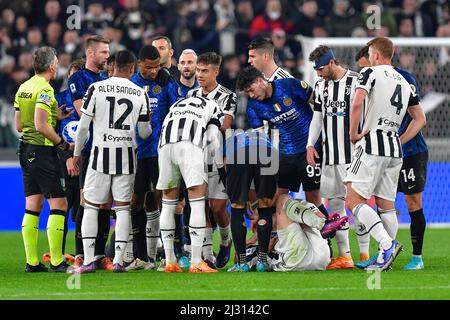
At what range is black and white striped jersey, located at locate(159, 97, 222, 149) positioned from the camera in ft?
33.7

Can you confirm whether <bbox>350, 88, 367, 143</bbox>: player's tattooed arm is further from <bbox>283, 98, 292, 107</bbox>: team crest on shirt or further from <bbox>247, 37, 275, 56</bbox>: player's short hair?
<bbox>247, 37, 275, 56</bbox>: player's short hair

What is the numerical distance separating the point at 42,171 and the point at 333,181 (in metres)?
2.99

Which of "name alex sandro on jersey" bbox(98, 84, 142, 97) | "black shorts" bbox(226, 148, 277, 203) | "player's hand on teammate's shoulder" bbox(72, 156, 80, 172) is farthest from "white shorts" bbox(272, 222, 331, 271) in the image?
"player's hand on teammate's shoulder" bbox(72, 156, 80, 172)

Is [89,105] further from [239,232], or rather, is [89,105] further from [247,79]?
[239,232]

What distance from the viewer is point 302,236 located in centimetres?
1063

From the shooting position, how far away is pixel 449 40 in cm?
1667

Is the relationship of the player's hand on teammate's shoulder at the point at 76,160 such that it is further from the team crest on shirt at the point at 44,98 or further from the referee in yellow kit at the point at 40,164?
the team crest on shirt at the point at 44,98

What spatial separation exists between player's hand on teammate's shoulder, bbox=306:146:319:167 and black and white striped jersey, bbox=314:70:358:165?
0.20 meters

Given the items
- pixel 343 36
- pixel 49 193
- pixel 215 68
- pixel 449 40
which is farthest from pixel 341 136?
pixel 343 36

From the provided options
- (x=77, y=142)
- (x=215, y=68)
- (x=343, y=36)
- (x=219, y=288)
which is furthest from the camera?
(x=343, y=36)

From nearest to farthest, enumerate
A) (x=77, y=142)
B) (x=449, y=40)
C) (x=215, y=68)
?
(x=77, y=142) → (x=215, y=68) → (x=449, y=40)

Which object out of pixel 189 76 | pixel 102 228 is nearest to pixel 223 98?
pixel 189 76
